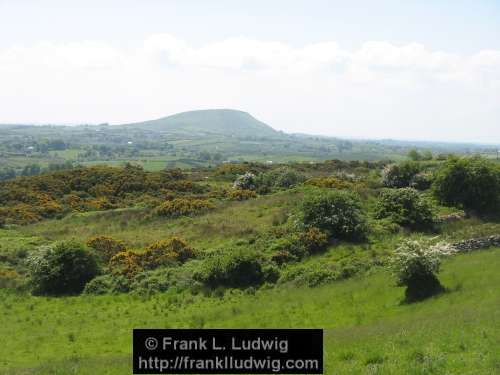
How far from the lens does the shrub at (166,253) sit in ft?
97.9

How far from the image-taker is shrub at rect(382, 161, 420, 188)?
48.3 meters

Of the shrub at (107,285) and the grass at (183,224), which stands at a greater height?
the grass at (183,224)

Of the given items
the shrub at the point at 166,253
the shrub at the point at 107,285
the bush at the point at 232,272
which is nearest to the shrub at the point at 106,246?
the shrub at the point at 166,253

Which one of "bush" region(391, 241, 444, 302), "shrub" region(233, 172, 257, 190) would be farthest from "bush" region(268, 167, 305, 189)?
"bush" region(391, 241, 444, 302)

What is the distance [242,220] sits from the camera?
37.9 m

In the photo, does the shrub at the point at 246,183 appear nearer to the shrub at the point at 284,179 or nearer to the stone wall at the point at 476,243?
the shrub at the point at 284,179

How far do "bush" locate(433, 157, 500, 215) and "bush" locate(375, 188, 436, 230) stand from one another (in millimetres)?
4128

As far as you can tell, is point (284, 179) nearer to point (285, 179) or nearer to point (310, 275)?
point (285, 179)

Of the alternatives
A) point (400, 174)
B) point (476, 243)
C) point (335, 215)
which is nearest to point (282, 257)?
point (335, 215)

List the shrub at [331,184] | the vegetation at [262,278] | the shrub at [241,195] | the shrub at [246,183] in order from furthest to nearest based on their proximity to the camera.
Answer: the shrub at [246,183], the shrub at [241,195], the shrub at [331,184], the vegetation at [262,278]

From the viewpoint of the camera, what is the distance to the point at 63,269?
27.5 meters

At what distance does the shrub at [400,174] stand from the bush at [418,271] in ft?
90.3

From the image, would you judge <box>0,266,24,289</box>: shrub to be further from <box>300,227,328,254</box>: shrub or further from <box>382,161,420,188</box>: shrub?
<box>382,161,420,188</box>: shrub

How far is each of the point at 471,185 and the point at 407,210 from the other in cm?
740
